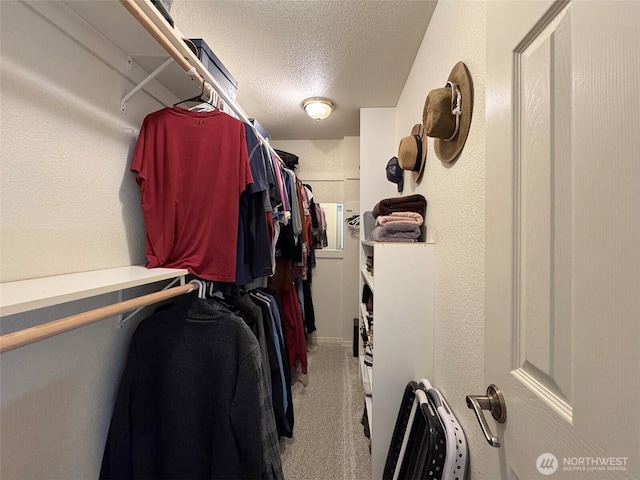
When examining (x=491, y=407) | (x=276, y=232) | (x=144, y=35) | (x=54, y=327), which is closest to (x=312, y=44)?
(x=144, y=35)

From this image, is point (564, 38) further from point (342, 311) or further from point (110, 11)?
point (342, 311)

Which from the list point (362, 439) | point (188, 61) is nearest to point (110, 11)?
point (188, 61)

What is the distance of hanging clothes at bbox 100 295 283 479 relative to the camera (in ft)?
3.03

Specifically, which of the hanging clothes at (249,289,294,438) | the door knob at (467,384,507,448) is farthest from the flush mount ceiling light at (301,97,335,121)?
the door knob at (467,384,507,448)

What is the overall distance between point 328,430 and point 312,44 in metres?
2.45

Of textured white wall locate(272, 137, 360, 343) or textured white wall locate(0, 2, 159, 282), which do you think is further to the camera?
textured white wall locate(272, 137, 360, 343)

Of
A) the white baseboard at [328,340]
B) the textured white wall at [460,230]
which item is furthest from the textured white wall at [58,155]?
the white baseboard at [328,340]

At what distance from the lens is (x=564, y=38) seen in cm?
39

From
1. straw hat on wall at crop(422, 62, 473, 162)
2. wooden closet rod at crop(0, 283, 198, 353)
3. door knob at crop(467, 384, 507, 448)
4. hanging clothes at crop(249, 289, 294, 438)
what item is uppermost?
straw hat on wall at crop(422, 62, 473, 162)

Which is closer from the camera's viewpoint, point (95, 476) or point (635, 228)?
point (635, 228)

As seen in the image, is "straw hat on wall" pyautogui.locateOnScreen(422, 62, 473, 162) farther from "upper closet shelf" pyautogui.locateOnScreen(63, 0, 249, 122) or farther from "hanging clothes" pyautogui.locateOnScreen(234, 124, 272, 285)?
"upper closet shelf" pyautogui.locateOnScreen(63, 0, 249, 122)

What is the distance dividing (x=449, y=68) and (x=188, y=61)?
1055 millimetres

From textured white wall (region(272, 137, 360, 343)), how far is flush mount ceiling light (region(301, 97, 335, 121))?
2.83ft

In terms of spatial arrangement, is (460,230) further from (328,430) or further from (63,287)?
(328,430)
